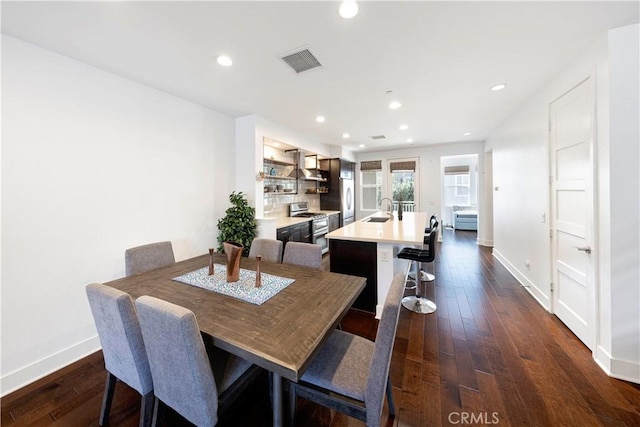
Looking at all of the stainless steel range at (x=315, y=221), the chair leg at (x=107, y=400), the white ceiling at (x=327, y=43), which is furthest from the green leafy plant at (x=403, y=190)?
the chair leg at (x=107, y=400)

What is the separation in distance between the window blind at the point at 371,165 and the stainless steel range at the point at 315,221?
2684mm

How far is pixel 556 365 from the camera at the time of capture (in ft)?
6.28

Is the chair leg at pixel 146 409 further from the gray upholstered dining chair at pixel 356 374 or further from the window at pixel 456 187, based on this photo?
the window at pixel 456 187

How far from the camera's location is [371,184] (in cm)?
740

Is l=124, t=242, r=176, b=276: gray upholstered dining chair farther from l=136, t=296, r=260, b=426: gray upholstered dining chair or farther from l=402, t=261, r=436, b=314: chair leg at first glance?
l=402, t=261, r=436, b=314: chair leg

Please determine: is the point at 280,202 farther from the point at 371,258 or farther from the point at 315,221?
the point at 371,258

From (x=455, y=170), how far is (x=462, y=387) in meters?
8.49

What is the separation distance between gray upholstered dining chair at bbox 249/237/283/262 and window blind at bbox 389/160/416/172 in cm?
540

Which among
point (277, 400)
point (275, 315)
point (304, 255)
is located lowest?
point (277, 400)

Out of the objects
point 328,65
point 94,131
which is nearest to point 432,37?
point 328,65

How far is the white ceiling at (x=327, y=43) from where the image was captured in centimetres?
162

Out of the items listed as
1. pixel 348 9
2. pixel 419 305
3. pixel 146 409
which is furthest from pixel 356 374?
pixel 348 9

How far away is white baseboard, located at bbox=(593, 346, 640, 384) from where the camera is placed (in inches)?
69.1

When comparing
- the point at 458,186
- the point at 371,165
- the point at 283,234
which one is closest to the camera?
the point at 283,234
